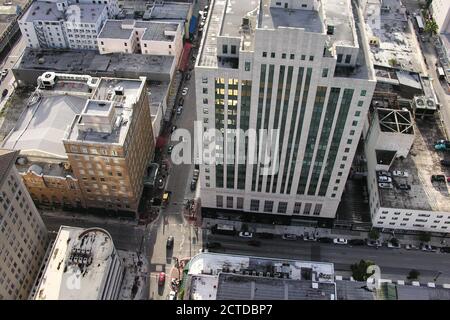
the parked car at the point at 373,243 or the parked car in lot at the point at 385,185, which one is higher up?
the parked car in lot at the point at 385,185

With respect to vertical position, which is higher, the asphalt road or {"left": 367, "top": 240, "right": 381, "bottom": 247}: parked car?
{"left": 367, "top": 240, "right": 381, "bottom": 247}: parked car

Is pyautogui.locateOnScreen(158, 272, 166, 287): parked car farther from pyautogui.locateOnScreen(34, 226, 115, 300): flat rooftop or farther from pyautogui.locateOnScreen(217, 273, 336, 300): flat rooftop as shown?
pyautogui.locateOnScreen(217, 273, 336, 300): flat rooftop

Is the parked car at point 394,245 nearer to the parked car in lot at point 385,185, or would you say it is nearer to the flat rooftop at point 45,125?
the parked car in lot at point 385,185

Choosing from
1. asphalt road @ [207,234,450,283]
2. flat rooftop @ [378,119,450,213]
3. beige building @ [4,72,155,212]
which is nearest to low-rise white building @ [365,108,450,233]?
flat rooftop @ [378,119,450,213]

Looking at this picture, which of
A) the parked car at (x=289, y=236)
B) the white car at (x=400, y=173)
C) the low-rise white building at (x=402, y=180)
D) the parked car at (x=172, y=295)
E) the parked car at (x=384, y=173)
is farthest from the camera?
the white car at (x=400, y=173)

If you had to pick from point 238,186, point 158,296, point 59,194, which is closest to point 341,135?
point 238,186

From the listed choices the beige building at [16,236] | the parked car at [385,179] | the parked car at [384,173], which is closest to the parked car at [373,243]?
the parked car at [385,179]
